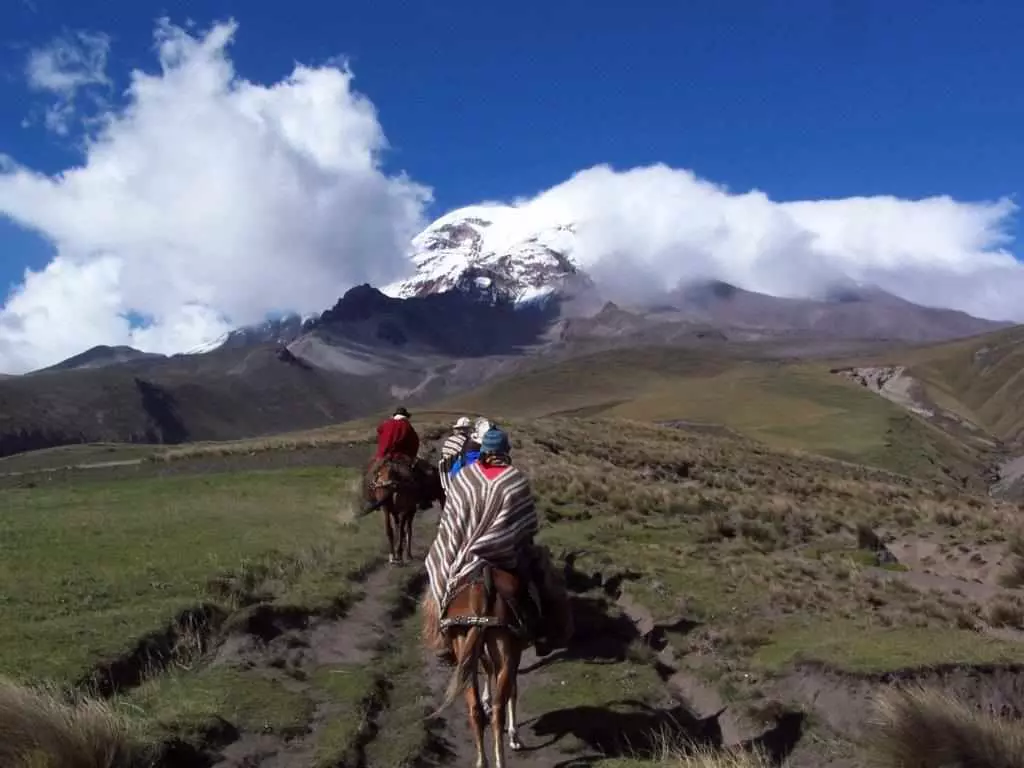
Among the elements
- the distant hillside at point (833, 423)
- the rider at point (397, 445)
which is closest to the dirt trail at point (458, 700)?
the rider at point (397, 445)

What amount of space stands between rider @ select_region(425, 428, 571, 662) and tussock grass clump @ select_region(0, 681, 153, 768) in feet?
9.66

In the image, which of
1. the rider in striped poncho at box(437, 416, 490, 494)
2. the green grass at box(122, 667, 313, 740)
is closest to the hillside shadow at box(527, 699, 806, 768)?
the green grass at box(122, 667, 313, 740)

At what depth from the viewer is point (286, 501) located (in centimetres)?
2611

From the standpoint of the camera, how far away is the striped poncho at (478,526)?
930 centimetres

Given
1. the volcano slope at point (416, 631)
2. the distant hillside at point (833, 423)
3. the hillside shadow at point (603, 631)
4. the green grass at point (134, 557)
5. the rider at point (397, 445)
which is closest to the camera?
the volcano slope at point (416, 631)

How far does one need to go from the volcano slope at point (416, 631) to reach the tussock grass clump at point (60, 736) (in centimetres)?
5

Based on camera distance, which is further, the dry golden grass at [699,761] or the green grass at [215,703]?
the green grass at [215,703]

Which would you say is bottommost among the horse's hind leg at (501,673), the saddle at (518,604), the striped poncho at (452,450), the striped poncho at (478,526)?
the horse's hind leg at (501,673)

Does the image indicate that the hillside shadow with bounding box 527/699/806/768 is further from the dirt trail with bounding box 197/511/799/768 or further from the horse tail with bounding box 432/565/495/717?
the horse tail with bounding box 432/565/495/717

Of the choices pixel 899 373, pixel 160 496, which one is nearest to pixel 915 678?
pixel 160 496

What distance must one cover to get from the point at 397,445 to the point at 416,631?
489cm

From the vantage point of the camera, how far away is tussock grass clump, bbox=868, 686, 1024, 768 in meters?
8.04

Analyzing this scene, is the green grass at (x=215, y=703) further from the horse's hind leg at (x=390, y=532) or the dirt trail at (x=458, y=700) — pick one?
the horse's hind leg at (x=390, y=532)

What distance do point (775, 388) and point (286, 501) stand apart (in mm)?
128708
